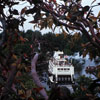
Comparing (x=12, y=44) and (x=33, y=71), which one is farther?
(x=33, y=71)

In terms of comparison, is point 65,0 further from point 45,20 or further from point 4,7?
point 4,7

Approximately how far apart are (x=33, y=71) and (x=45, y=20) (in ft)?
2.01

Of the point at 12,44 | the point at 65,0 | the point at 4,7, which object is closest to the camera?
the point at 12,44

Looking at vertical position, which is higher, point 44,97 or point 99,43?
point 99,43

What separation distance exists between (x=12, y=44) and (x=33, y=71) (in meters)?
0.18

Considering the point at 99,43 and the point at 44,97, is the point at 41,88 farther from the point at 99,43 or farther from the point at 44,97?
the point at 99,43

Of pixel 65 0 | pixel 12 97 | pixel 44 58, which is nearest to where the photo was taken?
pixel 12 97

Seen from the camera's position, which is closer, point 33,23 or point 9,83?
point 9,83

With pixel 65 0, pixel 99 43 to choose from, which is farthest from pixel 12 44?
pixel 65 0

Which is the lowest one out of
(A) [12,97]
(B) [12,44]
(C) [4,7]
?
(A) [12,97]

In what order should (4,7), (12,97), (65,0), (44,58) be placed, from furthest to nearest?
(65,0), (44,58), (4,7), (12,97)

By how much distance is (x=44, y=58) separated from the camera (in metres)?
1.21

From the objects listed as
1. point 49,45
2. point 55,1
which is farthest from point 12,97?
point 55,1

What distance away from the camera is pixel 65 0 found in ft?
4.61
